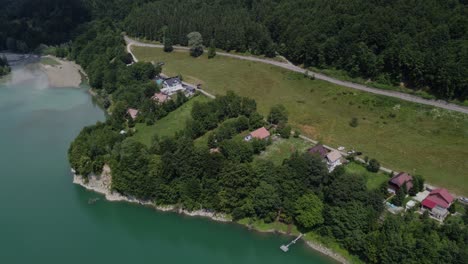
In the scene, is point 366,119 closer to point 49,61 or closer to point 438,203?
point 438,203

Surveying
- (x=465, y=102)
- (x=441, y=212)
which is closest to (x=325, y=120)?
(x=465, y=102)

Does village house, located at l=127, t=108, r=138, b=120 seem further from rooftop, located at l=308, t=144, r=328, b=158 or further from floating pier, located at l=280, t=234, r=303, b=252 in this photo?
floating pier, located at l=280, t=234, r=303, b=252

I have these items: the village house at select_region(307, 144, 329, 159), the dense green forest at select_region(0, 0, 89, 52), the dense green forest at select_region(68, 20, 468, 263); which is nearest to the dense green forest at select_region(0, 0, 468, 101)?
the dense green forest at select_region(0, 0, 89, 52)

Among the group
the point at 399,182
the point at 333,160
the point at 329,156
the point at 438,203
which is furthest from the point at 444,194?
the point at 329,156

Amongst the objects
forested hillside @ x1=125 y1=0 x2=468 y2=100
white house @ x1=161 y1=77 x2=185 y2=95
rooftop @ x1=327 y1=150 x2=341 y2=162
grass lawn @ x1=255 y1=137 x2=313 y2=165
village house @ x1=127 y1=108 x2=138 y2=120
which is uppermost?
forested hillside @ x1=125 y1=0 x2=468 y2=100

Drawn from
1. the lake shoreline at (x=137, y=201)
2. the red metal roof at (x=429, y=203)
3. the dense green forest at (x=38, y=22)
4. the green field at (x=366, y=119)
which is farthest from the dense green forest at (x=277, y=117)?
the dense green forest at (x=38, y=22)

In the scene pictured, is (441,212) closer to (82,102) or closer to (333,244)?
(333,244)
